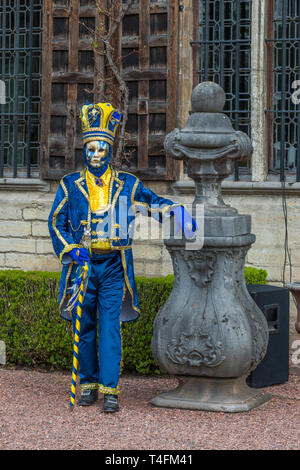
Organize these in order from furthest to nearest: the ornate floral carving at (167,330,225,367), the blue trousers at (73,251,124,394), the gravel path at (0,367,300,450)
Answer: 1. the blue trousers at (73,251,124,394)
2. the ornate floral carving at (167,330,225,367)
3. the gravel path at (0,367,300,450)

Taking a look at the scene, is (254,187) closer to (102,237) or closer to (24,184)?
(24,184)

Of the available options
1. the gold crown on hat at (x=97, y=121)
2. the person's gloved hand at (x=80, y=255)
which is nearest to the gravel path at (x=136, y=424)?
the person's gloved hand at (x=80, y=255)

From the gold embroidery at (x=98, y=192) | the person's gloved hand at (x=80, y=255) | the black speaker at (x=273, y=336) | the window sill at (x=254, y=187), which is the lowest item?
the black speaker at (x=273, y=336)

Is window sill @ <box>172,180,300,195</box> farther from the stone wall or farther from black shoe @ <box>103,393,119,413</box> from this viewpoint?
black shoe @ <box>103,393,119,413</box>

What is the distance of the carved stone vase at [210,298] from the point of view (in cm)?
613

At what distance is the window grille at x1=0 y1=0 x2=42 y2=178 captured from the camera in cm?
→ 973

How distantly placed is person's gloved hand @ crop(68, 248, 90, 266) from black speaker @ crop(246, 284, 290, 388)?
53.6 inches

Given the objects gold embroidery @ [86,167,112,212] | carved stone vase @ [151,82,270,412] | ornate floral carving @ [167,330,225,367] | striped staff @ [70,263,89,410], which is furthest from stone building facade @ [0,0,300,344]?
striped staff @ [70,263,89,410]

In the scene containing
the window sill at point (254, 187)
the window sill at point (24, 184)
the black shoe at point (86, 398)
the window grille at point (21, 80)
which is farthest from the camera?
the window grille at point (21, 80)

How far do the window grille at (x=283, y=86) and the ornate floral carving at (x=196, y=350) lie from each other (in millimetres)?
2914

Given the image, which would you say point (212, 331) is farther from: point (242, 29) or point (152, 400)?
point (242, 29)

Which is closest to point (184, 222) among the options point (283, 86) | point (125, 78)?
point (283, 86)

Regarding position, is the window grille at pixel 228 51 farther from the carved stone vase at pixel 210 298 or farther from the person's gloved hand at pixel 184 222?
the person's gloved hand at pixel 184 222

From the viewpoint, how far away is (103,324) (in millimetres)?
6230
